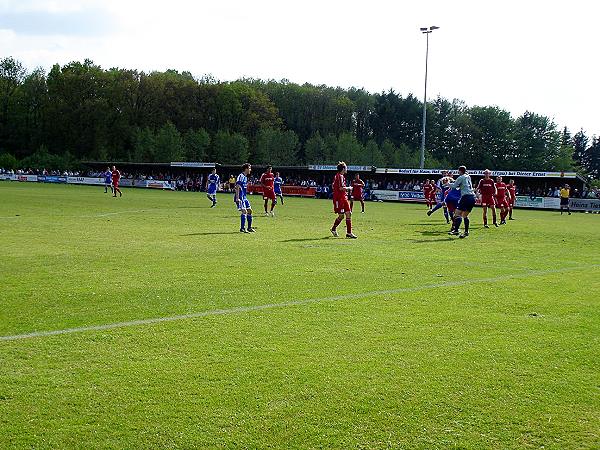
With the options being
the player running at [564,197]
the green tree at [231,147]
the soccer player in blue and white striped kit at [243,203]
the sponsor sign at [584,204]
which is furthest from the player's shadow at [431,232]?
the green tree at [231,147]

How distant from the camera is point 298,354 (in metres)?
6.48

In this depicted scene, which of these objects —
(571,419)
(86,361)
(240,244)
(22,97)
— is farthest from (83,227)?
(22,97)

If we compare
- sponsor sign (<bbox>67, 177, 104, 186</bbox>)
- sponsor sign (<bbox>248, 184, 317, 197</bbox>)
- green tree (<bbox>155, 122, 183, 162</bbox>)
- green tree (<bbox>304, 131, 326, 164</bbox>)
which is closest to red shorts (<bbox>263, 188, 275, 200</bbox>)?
sponsor sign (<bbox>248, 184, 317, 197</bbox>)

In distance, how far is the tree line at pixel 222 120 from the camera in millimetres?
94500

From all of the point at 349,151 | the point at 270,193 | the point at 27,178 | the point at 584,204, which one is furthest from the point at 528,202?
the point at 27,178

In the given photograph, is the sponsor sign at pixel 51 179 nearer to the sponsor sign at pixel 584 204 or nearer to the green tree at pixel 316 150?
the green tree at pixel 316 150

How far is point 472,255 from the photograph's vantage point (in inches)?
602

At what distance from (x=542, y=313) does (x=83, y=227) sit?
49.4ft

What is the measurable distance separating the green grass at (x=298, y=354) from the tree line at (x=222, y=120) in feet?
253

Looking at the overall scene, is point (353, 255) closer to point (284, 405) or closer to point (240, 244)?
point (240, 244)

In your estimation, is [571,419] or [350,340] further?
[350,340]

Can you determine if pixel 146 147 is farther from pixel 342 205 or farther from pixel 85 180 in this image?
pixel 342 205

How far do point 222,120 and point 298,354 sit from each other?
9291 cm

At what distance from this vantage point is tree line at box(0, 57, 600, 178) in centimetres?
9450
